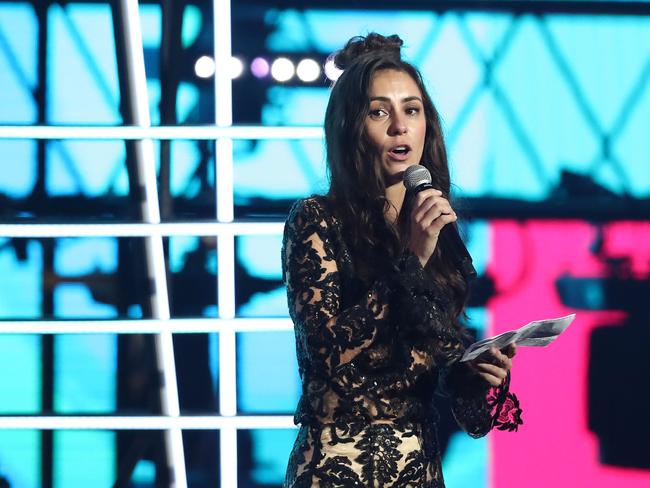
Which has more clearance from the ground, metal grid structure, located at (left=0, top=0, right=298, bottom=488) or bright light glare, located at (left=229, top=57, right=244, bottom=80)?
bright light glare, located at (left=229, top=57, right=244, bottom=80)

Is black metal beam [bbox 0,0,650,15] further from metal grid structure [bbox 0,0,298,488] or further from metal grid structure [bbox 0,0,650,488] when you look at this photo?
metal grid structure [bbox 0,0,298,488]

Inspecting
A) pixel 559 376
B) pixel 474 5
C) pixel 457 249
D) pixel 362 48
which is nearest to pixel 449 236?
pixel 457 249

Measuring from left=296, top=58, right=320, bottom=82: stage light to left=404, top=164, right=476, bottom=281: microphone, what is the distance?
1.73 meters

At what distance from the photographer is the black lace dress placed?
1.44 metres

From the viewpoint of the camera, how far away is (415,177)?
1527mm

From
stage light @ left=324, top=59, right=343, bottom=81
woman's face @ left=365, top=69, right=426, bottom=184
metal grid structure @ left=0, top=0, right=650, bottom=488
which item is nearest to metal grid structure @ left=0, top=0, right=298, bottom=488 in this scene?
metal grid structure @ left=0, top=0, right=650, bottom=488

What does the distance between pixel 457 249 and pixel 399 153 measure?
0.64 ft

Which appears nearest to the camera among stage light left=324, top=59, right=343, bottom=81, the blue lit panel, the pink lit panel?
stage light left=324, top=59, right=343, bottom=81

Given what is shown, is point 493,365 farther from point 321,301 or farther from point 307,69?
point 307,69

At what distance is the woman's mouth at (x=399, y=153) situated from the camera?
62.6 inches

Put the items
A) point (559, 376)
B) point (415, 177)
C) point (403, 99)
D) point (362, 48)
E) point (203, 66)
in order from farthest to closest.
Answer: point (203, 66) < point (559, 376) < point (362, 48) < point (403, 99) < point (415, 177)

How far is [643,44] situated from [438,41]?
2.38 ft

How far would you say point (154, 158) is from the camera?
3.30m

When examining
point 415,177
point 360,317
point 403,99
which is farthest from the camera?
point 403,99
